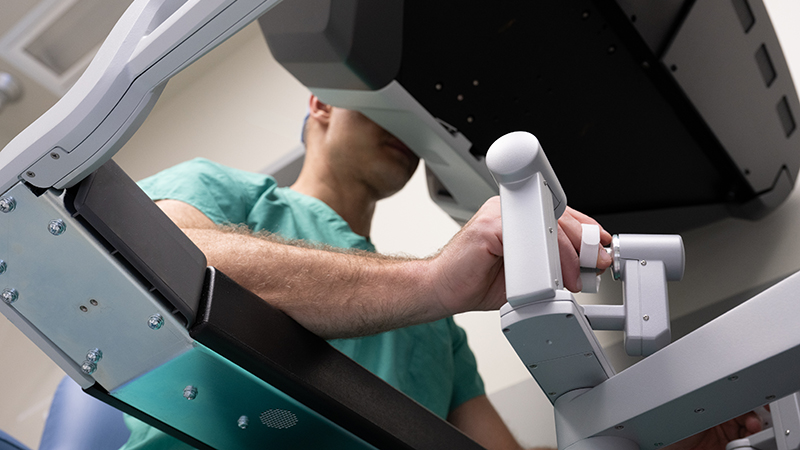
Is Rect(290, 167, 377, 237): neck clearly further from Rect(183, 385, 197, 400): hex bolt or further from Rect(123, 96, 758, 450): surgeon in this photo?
Rect(183, 385, 197, 400): hex bolt

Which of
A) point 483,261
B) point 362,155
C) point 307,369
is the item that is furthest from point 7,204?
point 362,155

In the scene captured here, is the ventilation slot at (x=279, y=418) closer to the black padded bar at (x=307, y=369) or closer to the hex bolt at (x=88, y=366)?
the black padded bar at (x=307, y=369)

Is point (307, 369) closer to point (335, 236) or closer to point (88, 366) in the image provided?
point (88, 366)

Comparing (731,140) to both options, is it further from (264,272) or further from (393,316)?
(264,272)

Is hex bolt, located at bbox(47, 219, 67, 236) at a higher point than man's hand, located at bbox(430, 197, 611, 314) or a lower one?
higher

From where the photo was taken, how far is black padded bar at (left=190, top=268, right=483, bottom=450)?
0.58 m

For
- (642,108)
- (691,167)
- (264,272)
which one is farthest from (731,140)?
(264,272)

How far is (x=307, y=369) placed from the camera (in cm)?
63

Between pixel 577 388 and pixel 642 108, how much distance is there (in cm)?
57

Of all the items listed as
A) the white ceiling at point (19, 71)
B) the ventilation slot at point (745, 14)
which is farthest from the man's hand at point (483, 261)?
the white ceiling at point (19, 71)

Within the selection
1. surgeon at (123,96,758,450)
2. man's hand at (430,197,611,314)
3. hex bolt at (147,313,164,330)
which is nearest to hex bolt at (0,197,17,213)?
hex bolt at (147,313,164,330)

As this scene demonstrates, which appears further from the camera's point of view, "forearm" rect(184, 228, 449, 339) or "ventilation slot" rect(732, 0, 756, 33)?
"ventilation slot" rect(732, 0, 756, 33)

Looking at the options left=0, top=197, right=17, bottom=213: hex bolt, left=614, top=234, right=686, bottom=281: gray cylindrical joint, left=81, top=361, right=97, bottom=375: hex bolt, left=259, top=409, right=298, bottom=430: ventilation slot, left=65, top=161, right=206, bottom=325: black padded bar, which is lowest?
left=614, top=234, right=686, bottom=281: gray cylindrical joint

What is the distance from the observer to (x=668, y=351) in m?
0.51
